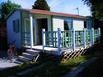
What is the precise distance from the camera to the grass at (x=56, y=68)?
462 inches

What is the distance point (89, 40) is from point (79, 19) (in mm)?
5007

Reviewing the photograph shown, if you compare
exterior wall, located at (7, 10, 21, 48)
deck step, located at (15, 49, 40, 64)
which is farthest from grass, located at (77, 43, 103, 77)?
exterior wall, located at (7, 10, 21, 48)

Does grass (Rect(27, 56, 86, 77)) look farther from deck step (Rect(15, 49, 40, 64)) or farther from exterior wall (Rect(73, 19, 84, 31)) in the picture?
exterior wall (Rect(73, 19, 84, 31))

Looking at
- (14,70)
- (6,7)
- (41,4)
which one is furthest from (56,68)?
(41,4)

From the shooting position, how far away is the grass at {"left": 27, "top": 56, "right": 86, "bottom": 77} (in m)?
11.7

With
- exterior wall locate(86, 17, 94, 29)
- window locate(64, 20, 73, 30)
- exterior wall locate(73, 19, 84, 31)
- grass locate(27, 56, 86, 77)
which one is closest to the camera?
grass locate(27, 56, 86, 77)

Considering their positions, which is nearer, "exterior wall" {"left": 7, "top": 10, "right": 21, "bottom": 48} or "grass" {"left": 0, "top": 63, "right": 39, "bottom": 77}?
"grass" {"left": 0, "top": 63, "right": 39, "bottom": 77}

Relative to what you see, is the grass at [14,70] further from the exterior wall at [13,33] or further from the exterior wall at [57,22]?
the exterior wall at [57,22]

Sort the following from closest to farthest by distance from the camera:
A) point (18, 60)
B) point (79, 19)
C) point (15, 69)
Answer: point (15, 69) < point (18, 60) < point (79, 19)

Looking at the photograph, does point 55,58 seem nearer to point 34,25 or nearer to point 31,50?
point 31,50

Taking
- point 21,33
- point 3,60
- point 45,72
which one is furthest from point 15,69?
point 21,33

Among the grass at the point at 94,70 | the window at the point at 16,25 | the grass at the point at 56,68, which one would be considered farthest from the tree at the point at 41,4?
the grass at the point at 94,70

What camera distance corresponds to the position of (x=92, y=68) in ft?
41.2

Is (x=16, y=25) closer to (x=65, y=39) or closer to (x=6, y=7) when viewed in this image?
(x=65, y=39)
